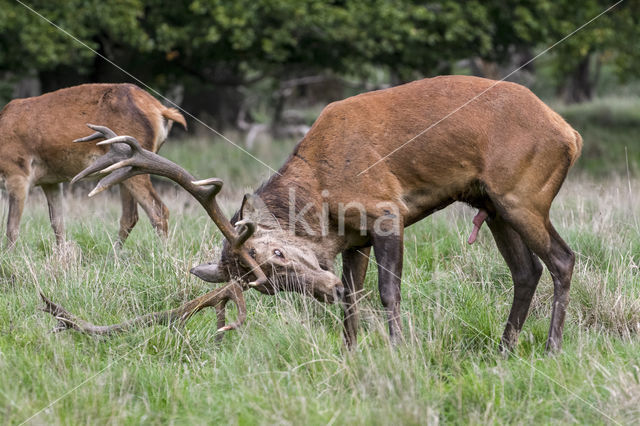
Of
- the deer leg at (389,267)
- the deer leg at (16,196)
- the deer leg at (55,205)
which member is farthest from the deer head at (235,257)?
the deer leg at (16,196)

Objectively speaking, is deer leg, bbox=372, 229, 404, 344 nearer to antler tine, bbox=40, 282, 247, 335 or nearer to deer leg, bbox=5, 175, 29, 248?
antler tine, bbox=40, 282, 247, 335

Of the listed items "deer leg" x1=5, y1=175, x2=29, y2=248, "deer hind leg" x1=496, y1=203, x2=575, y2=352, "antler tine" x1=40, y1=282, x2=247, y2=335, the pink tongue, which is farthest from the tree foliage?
"deer hind leg" x1=496, y1=203, x2=575, y2=352

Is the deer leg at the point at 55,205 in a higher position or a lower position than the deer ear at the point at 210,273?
lower

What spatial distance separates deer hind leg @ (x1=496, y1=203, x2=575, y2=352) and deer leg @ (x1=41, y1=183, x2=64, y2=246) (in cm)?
433

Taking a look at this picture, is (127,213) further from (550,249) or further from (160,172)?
(550,249)

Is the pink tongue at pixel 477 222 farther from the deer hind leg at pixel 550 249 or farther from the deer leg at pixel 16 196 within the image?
the deer leg at pixel 16 196

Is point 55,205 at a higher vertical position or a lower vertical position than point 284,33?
lower

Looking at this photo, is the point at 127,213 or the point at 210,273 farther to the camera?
the point at 127,213

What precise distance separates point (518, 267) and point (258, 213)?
177 centimetres

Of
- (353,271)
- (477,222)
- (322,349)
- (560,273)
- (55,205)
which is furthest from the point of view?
(55,205)

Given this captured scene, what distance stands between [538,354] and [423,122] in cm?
161

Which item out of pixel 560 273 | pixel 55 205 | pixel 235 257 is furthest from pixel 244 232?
pixel 55 205

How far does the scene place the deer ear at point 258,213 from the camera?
525 cm

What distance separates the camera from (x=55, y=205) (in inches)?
326
